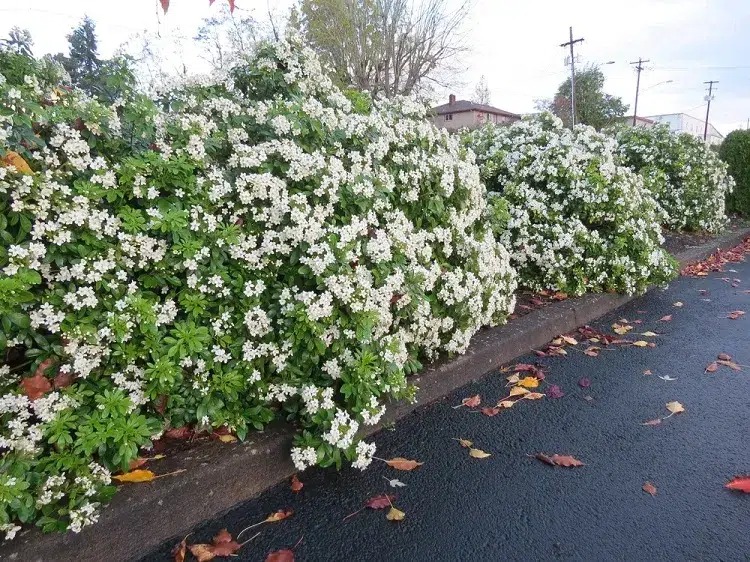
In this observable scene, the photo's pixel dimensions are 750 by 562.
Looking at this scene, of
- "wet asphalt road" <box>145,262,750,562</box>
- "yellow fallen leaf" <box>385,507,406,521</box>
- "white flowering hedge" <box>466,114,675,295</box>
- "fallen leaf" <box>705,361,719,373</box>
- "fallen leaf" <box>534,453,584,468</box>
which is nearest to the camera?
"wet asphalt road" <box>145,262,750,562</box>

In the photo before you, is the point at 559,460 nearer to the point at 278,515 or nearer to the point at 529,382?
the point at 529,382

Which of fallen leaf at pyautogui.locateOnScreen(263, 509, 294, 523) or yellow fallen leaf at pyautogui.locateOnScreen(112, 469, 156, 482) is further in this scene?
fallen leaf at pyautogui.locateOnScreen(263, 509, 294, 523)

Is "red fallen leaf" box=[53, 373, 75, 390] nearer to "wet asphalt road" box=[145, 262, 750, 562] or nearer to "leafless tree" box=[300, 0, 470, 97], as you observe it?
"wet asphalt road" box=[145, 262, 750, 562]

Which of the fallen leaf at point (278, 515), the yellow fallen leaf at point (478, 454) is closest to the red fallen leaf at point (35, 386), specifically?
the fallen leaf at point (278, 515)

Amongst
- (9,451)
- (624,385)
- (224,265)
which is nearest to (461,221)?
(624,385)

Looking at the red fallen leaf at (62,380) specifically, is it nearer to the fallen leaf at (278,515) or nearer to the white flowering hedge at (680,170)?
the fallen leaf at (278,515)

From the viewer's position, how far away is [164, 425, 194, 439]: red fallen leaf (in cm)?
242

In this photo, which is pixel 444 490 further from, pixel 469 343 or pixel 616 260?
pixel 616 260

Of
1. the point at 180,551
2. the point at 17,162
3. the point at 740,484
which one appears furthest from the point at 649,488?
the point at 17,162

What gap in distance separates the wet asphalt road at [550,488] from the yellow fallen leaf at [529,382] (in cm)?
8

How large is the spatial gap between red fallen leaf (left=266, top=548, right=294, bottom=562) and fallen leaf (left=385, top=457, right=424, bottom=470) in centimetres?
74

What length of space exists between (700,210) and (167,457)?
33.3 ft

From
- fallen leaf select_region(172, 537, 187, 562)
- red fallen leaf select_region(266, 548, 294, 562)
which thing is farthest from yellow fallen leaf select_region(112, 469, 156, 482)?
red fallen leaf select_region(266, 548, 294, 562)

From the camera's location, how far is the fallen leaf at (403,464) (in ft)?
8.62
